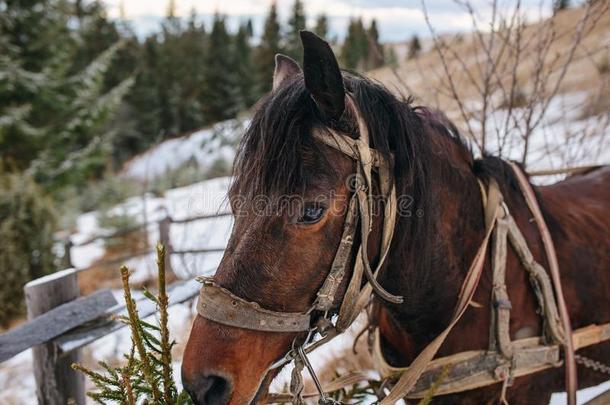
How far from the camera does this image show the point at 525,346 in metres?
1.83

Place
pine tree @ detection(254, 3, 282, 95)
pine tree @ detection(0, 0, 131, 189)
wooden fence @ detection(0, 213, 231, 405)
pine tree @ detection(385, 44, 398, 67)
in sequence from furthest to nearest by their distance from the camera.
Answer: pine tree @ detection(254, 3, 282, 95), pine tree @ detection(0, 0, 131, 189), pine tree @ detection(385, 44, 398, 67), wooden fence @ detection(0, 213, 231, 405)

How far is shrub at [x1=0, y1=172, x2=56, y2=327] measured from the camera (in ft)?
20.3

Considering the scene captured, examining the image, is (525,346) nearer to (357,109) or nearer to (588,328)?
(588,328)

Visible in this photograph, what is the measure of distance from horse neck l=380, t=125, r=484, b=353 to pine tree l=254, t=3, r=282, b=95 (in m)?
25.0

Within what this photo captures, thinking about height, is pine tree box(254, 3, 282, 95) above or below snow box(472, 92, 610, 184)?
above

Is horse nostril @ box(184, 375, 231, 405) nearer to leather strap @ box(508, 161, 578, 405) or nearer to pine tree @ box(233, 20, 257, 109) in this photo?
leather strap @ box(508, 161, 578, 405)

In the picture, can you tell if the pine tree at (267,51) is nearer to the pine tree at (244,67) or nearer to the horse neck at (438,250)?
the pine tree at (244,67)

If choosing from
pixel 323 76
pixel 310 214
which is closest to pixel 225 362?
pixel 310 214

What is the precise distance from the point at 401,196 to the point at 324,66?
0.54 m

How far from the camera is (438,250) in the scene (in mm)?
1703

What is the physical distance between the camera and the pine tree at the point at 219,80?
28.6 metres

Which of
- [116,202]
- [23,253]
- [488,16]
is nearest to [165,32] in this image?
[116,202]

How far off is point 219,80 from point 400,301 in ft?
97.2

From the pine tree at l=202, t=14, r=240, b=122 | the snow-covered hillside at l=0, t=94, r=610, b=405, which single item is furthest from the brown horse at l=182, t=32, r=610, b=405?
the pine tree at l=202, t=14, r=240, b=122
